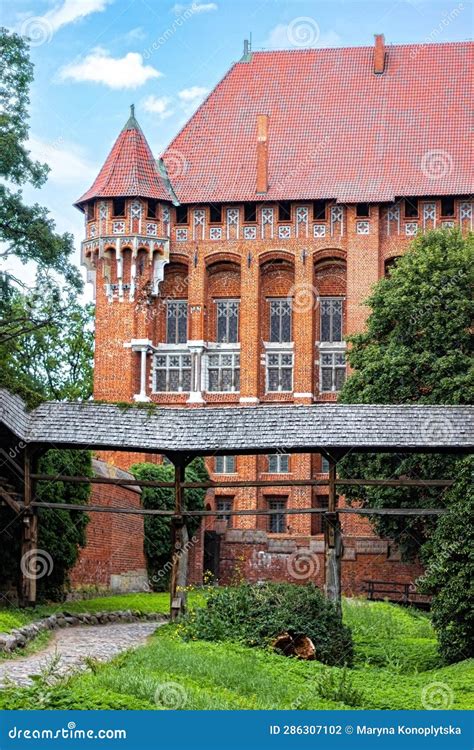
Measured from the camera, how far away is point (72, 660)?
55.0 ft

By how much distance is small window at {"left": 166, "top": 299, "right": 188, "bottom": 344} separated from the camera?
5166cm

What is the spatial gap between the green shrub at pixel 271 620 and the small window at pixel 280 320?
3151cm

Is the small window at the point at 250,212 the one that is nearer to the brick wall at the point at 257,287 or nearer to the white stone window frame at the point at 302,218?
the brick wall at the point at 257,287

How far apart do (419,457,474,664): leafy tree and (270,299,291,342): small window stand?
3054cm

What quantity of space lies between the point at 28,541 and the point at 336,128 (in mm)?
33419

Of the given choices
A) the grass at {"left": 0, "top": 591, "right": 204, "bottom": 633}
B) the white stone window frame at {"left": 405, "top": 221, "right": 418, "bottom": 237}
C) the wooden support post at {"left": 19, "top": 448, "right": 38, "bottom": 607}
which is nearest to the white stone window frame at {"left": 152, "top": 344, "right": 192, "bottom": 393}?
the white stone window frame at {"left": 405, "top": 221, "right": 418, "bottom": 237}

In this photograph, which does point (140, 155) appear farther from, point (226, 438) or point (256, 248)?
point (226, 438)

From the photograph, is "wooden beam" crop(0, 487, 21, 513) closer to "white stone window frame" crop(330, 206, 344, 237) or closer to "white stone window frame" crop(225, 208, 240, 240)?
"white stone window frame" crop(225, 208, 240, 240)

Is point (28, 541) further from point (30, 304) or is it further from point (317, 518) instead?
point (317, 518)

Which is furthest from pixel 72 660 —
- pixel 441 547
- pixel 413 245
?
pixel 413 245

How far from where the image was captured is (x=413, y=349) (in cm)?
3734

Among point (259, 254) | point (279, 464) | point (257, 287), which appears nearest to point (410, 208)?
point (259, 254)

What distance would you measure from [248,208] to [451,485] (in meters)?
30.3

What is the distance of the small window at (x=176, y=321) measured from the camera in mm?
51656
